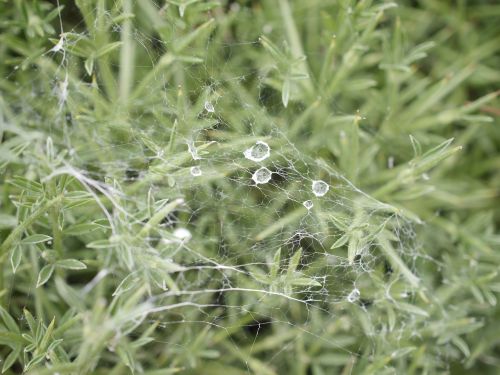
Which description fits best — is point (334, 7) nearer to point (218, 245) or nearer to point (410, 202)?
point (410, 202)

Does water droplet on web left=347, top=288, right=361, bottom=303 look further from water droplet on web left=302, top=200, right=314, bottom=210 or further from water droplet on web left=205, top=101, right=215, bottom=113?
water droplet on web left=205, top=101, right=215, bottom=113

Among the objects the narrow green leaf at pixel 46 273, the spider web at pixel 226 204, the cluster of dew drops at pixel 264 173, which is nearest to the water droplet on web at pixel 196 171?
the spider web at pixel 226 204

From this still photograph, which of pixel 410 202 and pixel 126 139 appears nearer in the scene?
pixel 126 139

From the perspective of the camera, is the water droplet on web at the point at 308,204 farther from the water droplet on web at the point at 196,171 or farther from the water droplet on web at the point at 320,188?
the water droplet on web at the point at 196,171

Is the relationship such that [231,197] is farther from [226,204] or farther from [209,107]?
[209,107]

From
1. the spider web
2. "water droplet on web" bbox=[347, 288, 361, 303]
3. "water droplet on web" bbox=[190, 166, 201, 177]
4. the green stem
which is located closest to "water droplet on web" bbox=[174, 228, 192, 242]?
the spider web

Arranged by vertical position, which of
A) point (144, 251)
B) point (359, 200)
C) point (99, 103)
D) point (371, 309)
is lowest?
point (371, 309)

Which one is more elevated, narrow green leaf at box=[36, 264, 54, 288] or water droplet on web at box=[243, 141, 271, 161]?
water droplet on web at box=[243, 141, 271, 161]

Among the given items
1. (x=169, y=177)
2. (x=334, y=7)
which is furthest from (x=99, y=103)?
(x=334, y=7)
